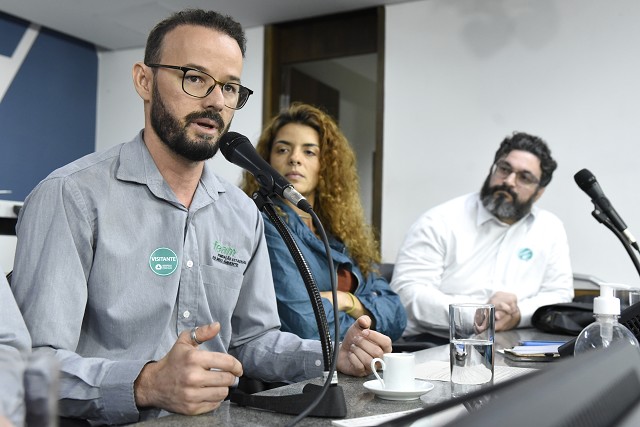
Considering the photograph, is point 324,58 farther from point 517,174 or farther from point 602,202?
point 602,202

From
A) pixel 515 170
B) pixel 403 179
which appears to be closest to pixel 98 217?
pixel 515 170

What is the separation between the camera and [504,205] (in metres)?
2.73

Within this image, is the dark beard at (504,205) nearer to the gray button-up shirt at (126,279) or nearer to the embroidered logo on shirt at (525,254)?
the embroidered logo on shirt at (525,254)

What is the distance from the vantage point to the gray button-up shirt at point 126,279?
1.09m

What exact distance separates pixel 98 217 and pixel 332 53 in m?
3.63

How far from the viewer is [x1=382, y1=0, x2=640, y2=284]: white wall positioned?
3656 mm

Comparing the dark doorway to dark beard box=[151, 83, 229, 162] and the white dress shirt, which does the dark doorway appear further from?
dark beard box=[151, 83, 229, 162]

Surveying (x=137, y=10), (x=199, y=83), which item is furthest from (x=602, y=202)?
(x=137, y=10)

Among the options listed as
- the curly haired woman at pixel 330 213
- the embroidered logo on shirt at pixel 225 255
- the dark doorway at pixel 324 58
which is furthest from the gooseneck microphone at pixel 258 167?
the dark doorway at pixel 324 58

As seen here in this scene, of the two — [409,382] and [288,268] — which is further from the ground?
[288,268]

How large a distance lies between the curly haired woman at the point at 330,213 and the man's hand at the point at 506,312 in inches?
12.1

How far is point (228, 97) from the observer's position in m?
1.38

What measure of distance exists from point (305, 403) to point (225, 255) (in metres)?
0.57

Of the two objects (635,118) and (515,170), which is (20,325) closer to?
(515,170)
